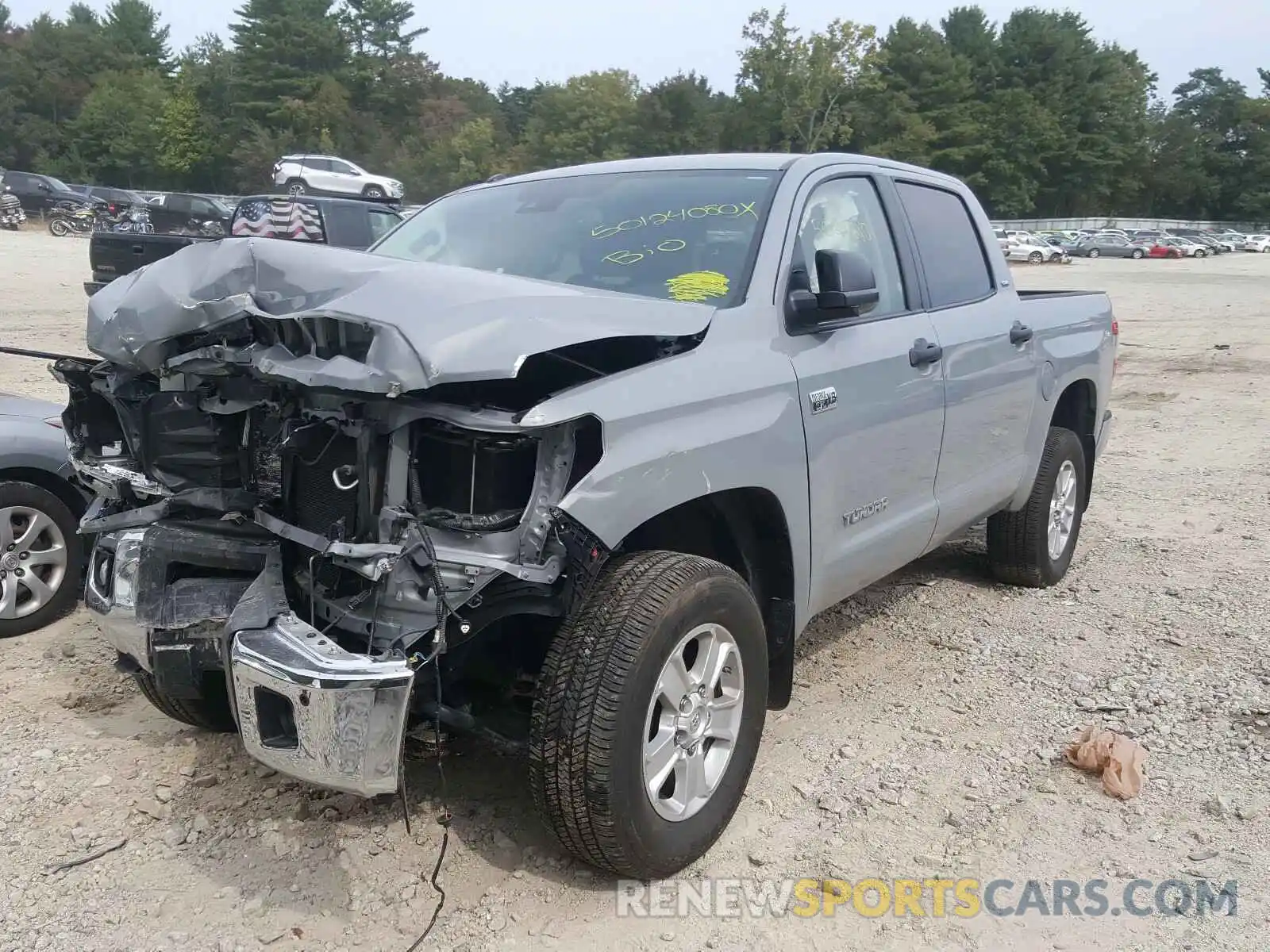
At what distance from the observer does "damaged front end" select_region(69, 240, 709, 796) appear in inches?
94.7

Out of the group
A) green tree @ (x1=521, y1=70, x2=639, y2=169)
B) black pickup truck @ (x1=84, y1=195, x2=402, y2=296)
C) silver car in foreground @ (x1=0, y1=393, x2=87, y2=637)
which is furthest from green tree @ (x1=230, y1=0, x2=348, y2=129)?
silver car in foreground @ (x1=0, y1=393, x2=87, y2=637)

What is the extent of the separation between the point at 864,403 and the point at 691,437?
970 mm

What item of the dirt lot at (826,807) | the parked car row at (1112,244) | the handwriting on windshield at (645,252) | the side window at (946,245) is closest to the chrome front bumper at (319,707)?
the dirt lot at (826,807)

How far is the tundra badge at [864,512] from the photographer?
3504mm

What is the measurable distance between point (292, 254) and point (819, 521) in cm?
178

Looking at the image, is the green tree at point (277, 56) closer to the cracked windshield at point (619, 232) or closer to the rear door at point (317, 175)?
the rear door at point (317, 175)

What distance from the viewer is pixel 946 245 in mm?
4473

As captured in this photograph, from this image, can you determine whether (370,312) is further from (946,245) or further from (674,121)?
(674,121)

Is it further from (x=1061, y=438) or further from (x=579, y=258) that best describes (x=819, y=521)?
(x=1061, y=438)

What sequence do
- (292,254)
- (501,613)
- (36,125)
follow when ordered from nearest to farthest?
(501,613)
(292,254)
(36,125)

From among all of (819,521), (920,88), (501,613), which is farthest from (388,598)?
(920,88)

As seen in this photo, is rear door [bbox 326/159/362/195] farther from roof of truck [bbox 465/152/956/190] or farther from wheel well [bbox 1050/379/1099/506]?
roof of truck [bbox 465/152/956/190]

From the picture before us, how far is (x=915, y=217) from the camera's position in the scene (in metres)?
4.29

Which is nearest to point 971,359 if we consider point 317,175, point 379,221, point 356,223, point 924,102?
point 356,223
